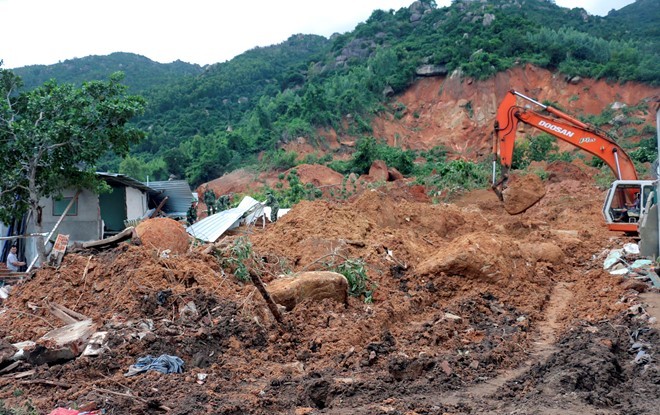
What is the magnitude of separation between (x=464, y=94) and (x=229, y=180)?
59.5ft

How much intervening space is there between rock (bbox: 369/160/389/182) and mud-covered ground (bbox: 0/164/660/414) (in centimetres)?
1900

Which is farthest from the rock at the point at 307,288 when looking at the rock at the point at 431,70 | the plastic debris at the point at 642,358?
the rock at the point at 431,70

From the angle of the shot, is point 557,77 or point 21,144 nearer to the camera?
point 21,144

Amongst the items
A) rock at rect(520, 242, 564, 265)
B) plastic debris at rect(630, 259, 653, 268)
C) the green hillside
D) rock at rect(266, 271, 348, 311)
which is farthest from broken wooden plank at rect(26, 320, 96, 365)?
the green hillside

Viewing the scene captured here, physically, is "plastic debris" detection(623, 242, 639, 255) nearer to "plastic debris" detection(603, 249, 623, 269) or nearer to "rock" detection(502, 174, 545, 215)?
"plastic debris" detection(603, 249, 623, 269)

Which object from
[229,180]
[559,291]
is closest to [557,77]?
[229,180]

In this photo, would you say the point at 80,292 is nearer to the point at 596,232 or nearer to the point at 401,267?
the point at 401,267

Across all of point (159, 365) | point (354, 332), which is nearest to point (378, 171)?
point (354, 332)

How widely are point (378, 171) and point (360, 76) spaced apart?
883 inches

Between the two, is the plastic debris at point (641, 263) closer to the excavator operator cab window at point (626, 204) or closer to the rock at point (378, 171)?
the excavator operator cab window at point (626, 204)

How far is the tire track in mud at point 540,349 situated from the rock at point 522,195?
6965 mm

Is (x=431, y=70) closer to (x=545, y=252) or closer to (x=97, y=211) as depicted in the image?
(x=97, y=211)

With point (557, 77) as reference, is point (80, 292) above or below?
below

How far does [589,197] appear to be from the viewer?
22844 mm
